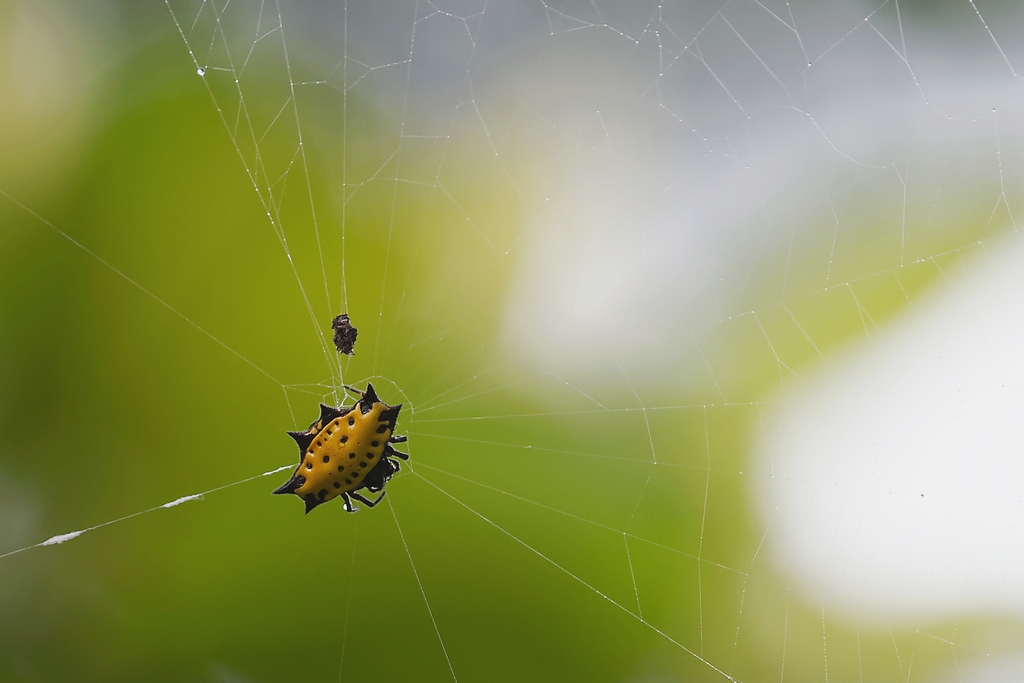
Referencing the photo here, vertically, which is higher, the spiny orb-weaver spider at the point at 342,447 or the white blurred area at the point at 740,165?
the white blurred area at the point at 740,165

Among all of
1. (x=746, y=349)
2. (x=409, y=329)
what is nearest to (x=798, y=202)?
(x=746, y=349)

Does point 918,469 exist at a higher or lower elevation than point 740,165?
lower

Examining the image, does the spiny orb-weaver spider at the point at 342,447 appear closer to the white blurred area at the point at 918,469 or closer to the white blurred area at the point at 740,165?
the white blurred area at the point at 740,165

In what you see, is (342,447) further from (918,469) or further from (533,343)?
(918,469)

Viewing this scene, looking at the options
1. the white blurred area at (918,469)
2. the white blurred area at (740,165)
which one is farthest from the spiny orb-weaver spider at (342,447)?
the white blurred area at (918,469)

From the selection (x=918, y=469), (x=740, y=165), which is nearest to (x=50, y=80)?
(x=740, y=165)

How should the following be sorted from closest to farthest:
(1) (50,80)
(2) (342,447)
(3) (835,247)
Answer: (2) (342,447)
(3) (835,247)
(1) (50,80)
